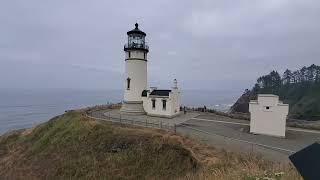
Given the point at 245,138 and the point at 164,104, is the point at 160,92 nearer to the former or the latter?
the point at 164,104

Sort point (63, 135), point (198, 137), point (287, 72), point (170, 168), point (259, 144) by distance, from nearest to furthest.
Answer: point (170, 168), point (259, 144), point (198, 137), point (63, 135), point (287, 72)

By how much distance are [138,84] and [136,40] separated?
4176mm

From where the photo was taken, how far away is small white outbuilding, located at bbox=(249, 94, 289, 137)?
1892cm

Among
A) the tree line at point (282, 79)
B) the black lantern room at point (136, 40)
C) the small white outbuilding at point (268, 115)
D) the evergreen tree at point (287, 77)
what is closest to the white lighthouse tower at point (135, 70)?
the black lantern room at point (136, 40)

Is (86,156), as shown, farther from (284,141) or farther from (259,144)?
(284,141)

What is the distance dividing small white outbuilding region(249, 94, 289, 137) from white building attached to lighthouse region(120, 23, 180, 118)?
8772 millimetres

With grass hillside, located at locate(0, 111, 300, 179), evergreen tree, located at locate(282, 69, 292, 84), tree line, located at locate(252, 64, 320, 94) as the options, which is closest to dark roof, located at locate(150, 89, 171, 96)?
grass hillside, located at locate(0, 111, 300, 179)

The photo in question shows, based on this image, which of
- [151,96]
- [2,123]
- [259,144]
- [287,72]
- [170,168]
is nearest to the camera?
[170,168]

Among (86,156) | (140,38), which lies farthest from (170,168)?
(140,38)

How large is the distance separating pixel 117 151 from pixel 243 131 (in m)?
8.79

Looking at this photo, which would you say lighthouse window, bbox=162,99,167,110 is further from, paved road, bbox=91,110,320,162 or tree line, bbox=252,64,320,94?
tree line, bbox=252,64,320,94

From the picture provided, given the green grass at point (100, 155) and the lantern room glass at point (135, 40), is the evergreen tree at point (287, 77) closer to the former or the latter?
the lantern room glass at point (135, 40)

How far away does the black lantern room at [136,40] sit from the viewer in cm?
2761

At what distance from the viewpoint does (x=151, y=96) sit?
27188mm
